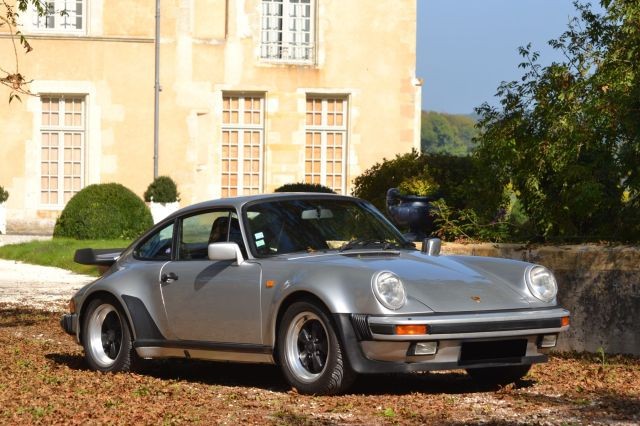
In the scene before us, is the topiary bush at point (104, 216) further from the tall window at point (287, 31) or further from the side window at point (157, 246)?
the side window at point (157, 246)

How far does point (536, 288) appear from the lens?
28.9 ft

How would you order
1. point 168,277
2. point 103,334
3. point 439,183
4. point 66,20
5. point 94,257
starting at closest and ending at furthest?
point 168,277
point 103,334
point 94,257
point 439,183
point 66,20

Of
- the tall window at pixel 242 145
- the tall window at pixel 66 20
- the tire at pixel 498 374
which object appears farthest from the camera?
the tall window at pixel 242 145

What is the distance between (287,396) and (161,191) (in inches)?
1070

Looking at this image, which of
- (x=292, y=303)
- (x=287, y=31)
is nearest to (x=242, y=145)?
(x=287, y=31)

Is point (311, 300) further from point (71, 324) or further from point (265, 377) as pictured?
point (71, 324)

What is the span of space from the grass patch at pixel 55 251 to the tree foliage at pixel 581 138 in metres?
10.4

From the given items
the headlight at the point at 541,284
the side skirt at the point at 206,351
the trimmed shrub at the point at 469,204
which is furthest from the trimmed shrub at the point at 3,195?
the headlight at the point at 541,284

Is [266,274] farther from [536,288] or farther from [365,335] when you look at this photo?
[536,288]

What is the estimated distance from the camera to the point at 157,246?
10078 mm

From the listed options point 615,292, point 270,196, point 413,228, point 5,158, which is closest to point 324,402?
point 270,196

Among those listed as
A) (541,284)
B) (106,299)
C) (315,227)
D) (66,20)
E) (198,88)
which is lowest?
(106,299)

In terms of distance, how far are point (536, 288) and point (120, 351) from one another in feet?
9.82

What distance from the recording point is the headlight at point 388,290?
26.8 feet
